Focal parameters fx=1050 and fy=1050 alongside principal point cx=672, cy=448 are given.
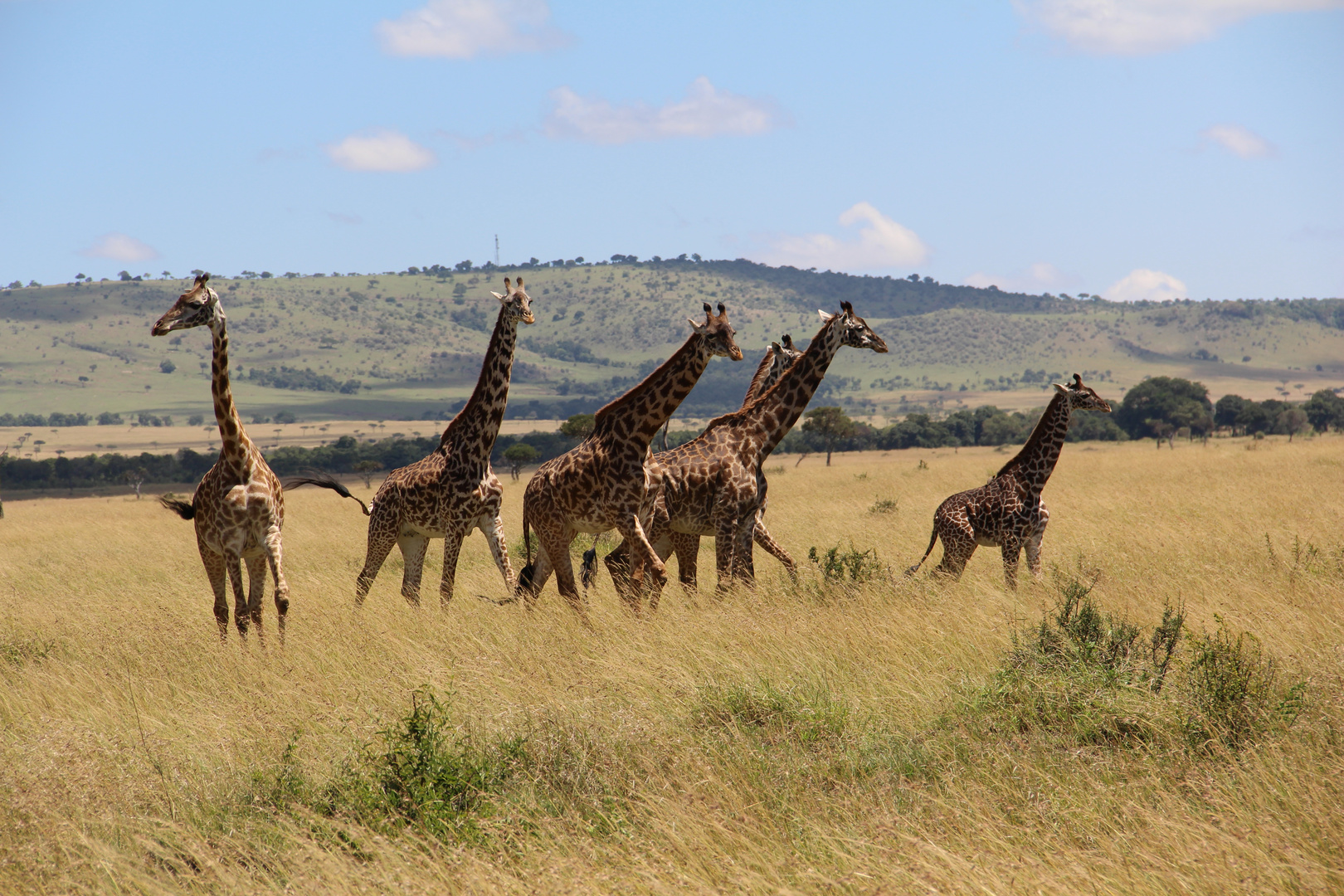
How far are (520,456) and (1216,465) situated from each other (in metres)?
28.8

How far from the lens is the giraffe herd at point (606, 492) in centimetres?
894

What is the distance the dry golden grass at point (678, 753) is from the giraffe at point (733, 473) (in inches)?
25.3

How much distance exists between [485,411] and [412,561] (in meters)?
1.96

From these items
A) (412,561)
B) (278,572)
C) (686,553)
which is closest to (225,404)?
(278,572)

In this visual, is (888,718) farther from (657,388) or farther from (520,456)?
(520,456)

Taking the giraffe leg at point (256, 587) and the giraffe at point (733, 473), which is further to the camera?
the giraffe at point (733, 473)

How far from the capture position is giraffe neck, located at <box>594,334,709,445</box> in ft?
29.7

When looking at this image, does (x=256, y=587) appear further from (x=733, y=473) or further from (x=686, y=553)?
(x=733, y=473)

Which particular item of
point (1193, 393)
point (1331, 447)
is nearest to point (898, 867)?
point (1331, 447)

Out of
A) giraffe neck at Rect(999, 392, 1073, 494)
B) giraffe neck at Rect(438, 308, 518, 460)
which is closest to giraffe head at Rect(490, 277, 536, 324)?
giraffe neck at Rect(438, 308, 518, 460)

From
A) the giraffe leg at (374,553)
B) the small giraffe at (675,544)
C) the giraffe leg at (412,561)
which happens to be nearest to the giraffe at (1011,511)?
the small giraffe at (675,544)

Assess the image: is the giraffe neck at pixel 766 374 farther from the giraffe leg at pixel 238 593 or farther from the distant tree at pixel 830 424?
the distant tree at pixel 830 424

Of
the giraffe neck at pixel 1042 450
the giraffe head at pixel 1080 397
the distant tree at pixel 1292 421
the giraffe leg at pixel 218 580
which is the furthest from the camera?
the distant tree at pixel 1292 421

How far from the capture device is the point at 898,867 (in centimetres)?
419
